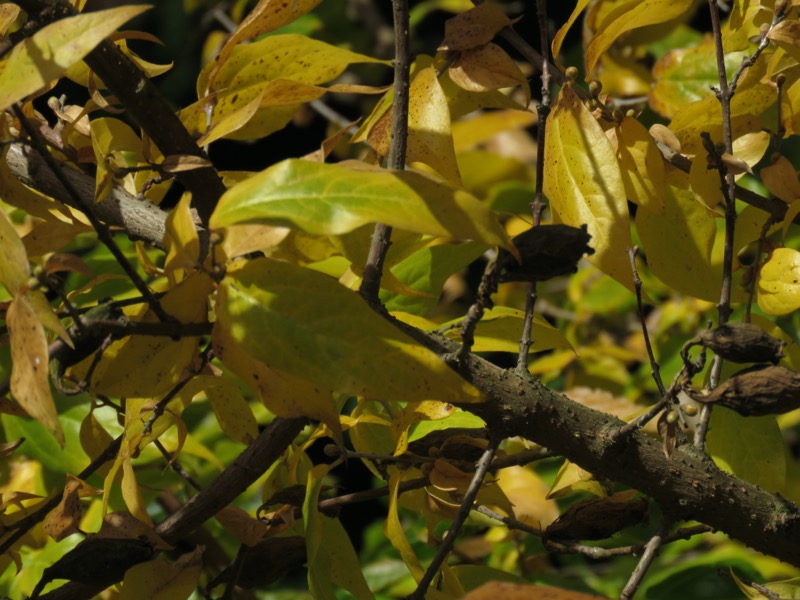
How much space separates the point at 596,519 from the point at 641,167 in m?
0.27

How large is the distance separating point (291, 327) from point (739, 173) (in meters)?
0.38

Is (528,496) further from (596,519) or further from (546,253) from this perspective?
(546,253)

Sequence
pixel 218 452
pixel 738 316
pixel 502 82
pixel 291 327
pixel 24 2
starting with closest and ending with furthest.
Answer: pixel 291 327, pixel 24 2, pixel 502 82, pixel 738 316, pixel 218 452

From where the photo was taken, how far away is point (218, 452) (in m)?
1.38

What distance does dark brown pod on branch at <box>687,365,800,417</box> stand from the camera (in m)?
0.58

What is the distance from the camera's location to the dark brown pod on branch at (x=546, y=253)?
546mm

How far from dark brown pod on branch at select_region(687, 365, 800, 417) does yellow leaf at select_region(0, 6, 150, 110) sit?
42cm

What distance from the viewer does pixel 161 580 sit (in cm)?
70

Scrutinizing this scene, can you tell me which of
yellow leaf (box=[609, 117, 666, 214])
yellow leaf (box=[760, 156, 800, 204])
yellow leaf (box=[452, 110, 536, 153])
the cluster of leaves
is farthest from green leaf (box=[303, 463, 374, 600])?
yellow leaf (box=[452, 110, 536, 153])

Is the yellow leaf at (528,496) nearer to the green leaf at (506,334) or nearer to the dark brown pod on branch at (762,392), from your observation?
the green leaf at (506,334)

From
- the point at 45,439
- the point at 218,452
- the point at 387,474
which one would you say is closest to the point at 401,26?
the point at 387,474

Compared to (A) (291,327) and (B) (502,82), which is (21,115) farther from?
(B) (502,82)

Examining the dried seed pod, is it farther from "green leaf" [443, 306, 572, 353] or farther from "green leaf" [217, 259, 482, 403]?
"green leaf" [217, 259, 482, 403]

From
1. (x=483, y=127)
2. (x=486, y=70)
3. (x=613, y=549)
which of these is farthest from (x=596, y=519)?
(x=483, y=127)
